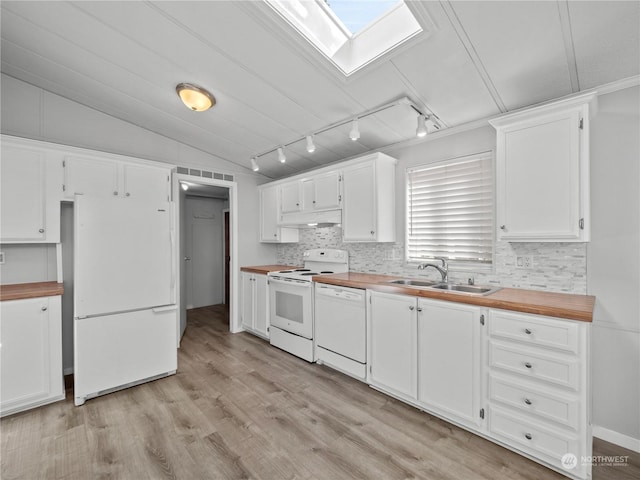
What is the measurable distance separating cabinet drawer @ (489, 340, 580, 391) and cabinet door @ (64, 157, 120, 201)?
3768 mm

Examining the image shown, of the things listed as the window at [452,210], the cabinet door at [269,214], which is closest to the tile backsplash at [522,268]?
the window at [452,210]

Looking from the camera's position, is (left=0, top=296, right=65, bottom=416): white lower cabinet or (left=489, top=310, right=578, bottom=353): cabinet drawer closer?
(left=489, top=310, right=578, bottom=353): cabinet drawer

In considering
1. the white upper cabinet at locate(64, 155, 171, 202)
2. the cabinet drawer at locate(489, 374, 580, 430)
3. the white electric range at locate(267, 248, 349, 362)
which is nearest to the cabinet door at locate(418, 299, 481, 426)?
the cabinet drawer at locate(489, 374, 580, 430)

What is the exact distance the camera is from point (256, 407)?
2.38 metres

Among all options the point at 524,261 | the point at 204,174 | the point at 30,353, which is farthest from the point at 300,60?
the point at 30,353

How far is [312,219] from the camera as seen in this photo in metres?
3.74

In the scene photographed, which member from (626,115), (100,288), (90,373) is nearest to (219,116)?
(100,288)

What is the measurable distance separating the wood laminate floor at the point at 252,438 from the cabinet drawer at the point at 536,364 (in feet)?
1.81

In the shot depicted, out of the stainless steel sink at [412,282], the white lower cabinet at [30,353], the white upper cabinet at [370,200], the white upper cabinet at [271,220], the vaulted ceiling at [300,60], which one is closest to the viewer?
the vaulted ceiling at [300,60]

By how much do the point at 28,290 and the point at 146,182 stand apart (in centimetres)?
144

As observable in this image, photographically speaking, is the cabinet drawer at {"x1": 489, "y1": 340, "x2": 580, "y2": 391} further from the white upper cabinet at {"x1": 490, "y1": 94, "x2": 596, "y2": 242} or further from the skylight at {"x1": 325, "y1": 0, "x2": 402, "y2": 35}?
the skylight at {"x1": 325, "y1": 0, "x2": 402, "y2": 35}

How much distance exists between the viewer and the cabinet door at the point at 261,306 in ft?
12.7

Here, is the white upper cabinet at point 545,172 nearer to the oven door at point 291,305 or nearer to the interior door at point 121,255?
the oven door at point 291,305

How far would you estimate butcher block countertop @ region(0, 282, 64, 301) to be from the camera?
7.49 ft
